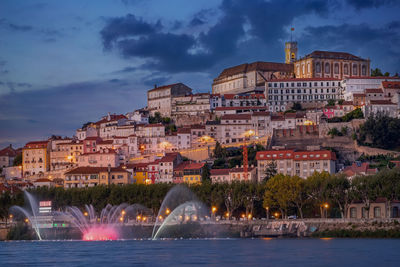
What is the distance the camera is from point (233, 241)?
2638 inches

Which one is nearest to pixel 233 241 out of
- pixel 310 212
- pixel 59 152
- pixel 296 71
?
pixel 310 212

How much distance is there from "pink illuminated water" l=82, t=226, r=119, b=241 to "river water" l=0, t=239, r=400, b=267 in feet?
24.6

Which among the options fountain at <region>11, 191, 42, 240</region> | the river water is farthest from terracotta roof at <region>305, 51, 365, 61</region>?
the river water

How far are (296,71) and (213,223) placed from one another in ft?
214

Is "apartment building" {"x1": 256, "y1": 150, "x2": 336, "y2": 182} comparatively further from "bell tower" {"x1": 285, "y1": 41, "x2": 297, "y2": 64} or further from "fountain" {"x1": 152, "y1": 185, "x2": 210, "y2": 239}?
"bell tower" {"x1": 285, "y1": 41, "x2": 297, "y2": 64}

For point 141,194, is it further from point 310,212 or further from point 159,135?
point 159,135

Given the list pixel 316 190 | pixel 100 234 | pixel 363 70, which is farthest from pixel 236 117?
pixel 316 190

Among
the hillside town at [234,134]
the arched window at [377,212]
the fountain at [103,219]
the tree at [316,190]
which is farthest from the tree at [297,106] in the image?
the arched window at [377,212]

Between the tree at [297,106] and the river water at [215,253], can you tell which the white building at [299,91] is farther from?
the river water at [215,253]

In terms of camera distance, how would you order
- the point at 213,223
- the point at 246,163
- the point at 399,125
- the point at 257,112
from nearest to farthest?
the point at 213,223 < the point at 246,163 < the point at 399,125 < the point at 257,112

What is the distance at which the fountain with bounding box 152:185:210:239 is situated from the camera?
73875mm

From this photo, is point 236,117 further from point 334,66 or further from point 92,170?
point 92,170

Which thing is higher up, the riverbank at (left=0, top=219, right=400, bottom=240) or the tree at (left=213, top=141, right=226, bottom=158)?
the tree at (left=213, top=141, right=226, bottom=158)

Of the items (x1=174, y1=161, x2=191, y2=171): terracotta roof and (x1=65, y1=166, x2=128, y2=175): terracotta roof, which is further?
(x1=65, y1=166, x2=128, y2=175): terracotta roof
